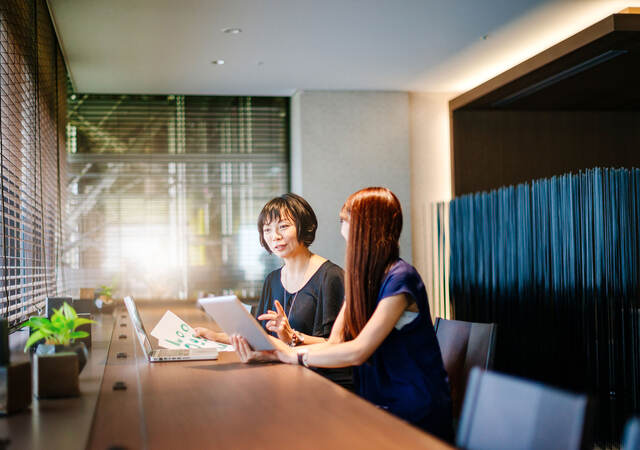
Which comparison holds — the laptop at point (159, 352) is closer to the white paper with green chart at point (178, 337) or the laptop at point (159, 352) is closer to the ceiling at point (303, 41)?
the white paper with green chart at point (178, 337)

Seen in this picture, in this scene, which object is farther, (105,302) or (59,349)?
(105,302)

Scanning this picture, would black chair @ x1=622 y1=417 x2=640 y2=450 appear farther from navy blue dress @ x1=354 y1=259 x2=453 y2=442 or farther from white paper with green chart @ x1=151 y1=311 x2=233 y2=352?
white paper with green chart @ x1=151 y1=311 x2=233 y2=352

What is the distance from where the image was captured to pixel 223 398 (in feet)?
5.61

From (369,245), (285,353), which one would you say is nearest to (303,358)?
(285,353)

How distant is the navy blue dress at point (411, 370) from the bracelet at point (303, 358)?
22 cm

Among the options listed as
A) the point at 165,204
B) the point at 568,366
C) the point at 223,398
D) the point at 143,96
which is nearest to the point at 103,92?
the point at 143,96

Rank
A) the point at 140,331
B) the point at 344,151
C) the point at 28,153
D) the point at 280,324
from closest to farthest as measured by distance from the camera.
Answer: the point at 140,331 → the point at 280,324 → the point at 28,153 → the point at 344,151

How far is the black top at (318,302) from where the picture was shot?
274cm

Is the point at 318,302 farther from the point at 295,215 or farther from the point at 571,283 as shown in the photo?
the point at 571,283

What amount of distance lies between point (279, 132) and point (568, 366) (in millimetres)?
3830

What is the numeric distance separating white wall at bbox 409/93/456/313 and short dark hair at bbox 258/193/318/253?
3672mm

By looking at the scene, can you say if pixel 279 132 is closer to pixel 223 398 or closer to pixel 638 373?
pixel 638 373

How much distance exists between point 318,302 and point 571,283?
1.98 meters

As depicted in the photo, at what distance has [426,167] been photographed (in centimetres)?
652
